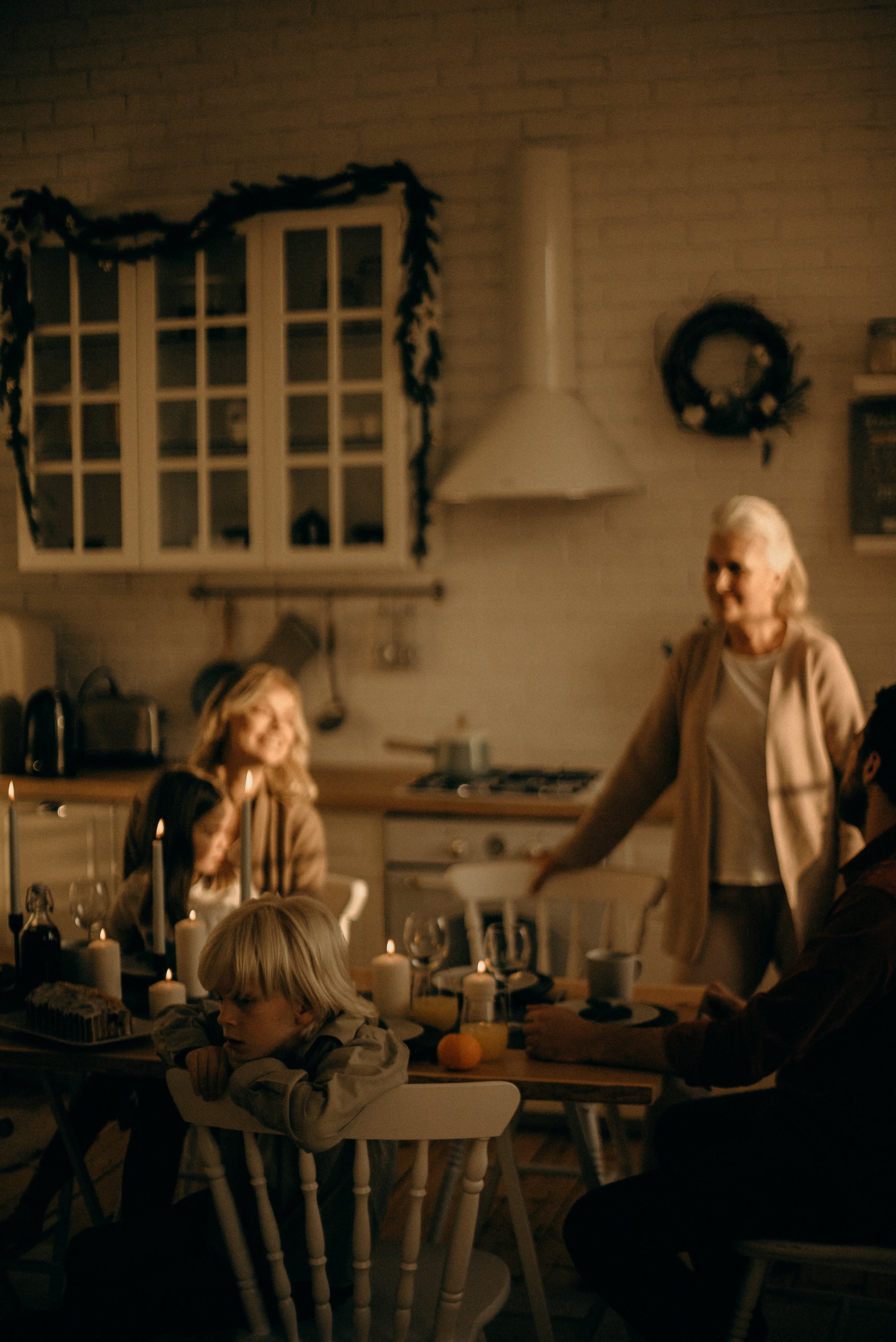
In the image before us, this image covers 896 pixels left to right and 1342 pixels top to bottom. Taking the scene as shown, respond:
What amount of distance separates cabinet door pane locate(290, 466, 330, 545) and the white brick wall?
357 mm

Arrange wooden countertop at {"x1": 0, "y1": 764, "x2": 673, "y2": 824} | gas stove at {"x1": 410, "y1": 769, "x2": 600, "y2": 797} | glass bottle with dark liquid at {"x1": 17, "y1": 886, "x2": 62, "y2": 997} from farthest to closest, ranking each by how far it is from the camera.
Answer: gas stove at {"x1": 410, "y1": 769, "x2": 600, "y2": 797} → wooden countertop at {"x1": 0, "y1": 764, "x2": 673, "y2": 824} → glass bottle with dark liquid at {"x1": 17, "y1": 886, "x2": 62, "y2": 997}

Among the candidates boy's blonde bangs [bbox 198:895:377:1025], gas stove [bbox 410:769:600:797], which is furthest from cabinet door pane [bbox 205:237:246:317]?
boy's blonde bangs [bbox 198:895:377:1025]

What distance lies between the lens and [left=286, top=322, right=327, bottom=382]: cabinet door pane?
385cm

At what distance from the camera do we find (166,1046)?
1729 mm

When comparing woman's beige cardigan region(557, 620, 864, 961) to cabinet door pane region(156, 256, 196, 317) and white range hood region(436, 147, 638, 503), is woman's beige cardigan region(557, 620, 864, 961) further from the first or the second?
cabinet door pane region(156, 256, 196, 317)

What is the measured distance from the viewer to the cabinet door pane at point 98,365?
3.99m

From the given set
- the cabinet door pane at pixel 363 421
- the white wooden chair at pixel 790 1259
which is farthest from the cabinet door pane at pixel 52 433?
the white wooden chair at pixel 790 1259

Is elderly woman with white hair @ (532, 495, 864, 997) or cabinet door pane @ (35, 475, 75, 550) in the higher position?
cabinet door pane @ (35, 475, 75, 550)

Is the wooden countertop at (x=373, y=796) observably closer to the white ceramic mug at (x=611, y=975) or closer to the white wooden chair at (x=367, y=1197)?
the white ceramic mug at (x=611, y=975)

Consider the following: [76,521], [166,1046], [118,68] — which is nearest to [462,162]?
[118,68]

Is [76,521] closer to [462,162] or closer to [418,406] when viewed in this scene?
[418,406]

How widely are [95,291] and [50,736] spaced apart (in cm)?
142

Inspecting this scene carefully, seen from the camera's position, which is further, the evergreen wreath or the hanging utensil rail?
the hanging utensil rail

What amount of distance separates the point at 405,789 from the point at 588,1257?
75.1 inches
